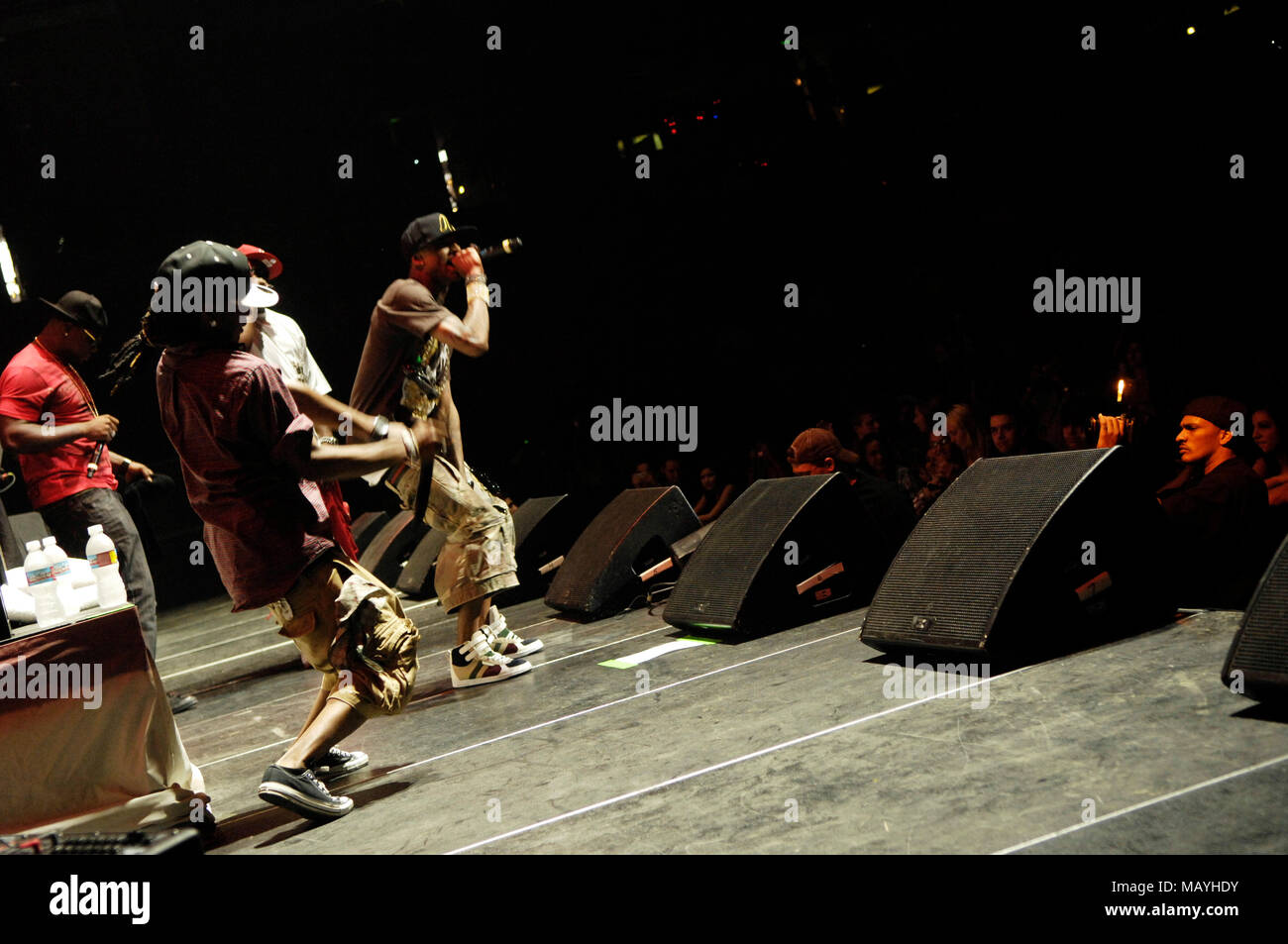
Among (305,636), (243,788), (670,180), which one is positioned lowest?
(243,788)

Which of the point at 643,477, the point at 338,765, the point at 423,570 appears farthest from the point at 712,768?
the point at 643,477

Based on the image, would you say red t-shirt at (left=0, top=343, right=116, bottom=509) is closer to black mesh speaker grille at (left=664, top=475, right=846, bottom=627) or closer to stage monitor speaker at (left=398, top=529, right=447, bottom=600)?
black mesh speaker grille at (left=664, top=475, right=846, bottom=627)

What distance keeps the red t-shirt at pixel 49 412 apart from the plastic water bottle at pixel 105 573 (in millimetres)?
1129

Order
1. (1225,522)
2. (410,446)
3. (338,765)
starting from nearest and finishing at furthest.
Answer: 1. (410,446)
2. (338,765)
3. (1225,522)

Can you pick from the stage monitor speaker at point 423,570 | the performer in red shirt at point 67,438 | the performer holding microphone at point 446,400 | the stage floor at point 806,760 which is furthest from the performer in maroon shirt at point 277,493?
the stage monitor speaker at point 423,570

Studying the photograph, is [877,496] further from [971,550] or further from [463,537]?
[463,537]

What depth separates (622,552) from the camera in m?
5.06

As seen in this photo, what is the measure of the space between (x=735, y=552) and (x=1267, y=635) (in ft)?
7.02

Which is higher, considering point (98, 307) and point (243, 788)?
point (98, 307)

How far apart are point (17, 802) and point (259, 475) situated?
108 cm

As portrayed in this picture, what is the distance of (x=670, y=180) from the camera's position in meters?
9.19

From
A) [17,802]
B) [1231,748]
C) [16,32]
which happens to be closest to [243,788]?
[17,802]

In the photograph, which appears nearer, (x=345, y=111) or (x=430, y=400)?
(x=430, y=400)

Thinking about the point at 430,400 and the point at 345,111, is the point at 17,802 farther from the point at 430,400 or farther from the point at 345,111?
the point at 345,111
